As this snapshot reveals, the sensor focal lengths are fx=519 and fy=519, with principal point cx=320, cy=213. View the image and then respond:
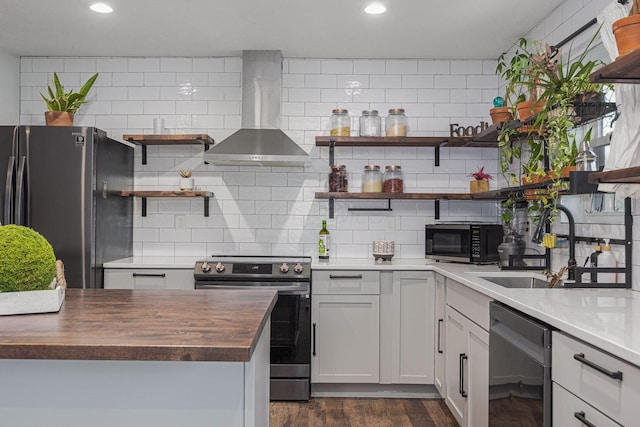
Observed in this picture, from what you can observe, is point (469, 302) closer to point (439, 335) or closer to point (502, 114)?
point (439, 335)

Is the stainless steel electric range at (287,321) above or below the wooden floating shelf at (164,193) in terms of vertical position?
below

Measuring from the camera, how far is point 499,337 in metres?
2.18

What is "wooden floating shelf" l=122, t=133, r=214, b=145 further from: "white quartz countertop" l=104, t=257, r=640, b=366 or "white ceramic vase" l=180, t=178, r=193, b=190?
"white quartz countertop" l=104, t=257, r=640, b=366

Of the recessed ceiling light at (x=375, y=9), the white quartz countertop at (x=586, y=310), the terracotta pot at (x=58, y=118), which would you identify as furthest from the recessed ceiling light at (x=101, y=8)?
the white quartz countertop at (x=586, y=310)

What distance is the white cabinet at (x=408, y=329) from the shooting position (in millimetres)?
3570

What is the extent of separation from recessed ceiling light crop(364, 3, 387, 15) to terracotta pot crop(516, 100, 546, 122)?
101 centimetres

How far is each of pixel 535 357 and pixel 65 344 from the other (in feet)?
4.83

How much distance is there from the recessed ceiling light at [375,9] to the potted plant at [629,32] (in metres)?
1.62

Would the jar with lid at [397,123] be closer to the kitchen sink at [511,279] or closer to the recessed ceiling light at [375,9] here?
the recessed ceiling light at [375,9]

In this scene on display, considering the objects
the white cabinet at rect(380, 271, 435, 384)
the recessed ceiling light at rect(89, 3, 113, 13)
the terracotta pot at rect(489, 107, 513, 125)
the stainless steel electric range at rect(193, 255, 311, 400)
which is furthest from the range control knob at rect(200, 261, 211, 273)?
the terracotta pot at rect(489, 107, 513, 125)

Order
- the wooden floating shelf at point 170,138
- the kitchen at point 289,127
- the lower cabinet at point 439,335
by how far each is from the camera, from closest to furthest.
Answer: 1. the lower cabinet at point 439,335
2. the wooden floating shelf at point 170,138
3. the kitchen at point 289,127

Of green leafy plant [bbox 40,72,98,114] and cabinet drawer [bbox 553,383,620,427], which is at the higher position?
green leafy plant [bbox 40,72,98,114]

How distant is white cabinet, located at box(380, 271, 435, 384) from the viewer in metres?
3.57

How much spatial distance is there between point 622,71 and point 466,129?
7.46ft
